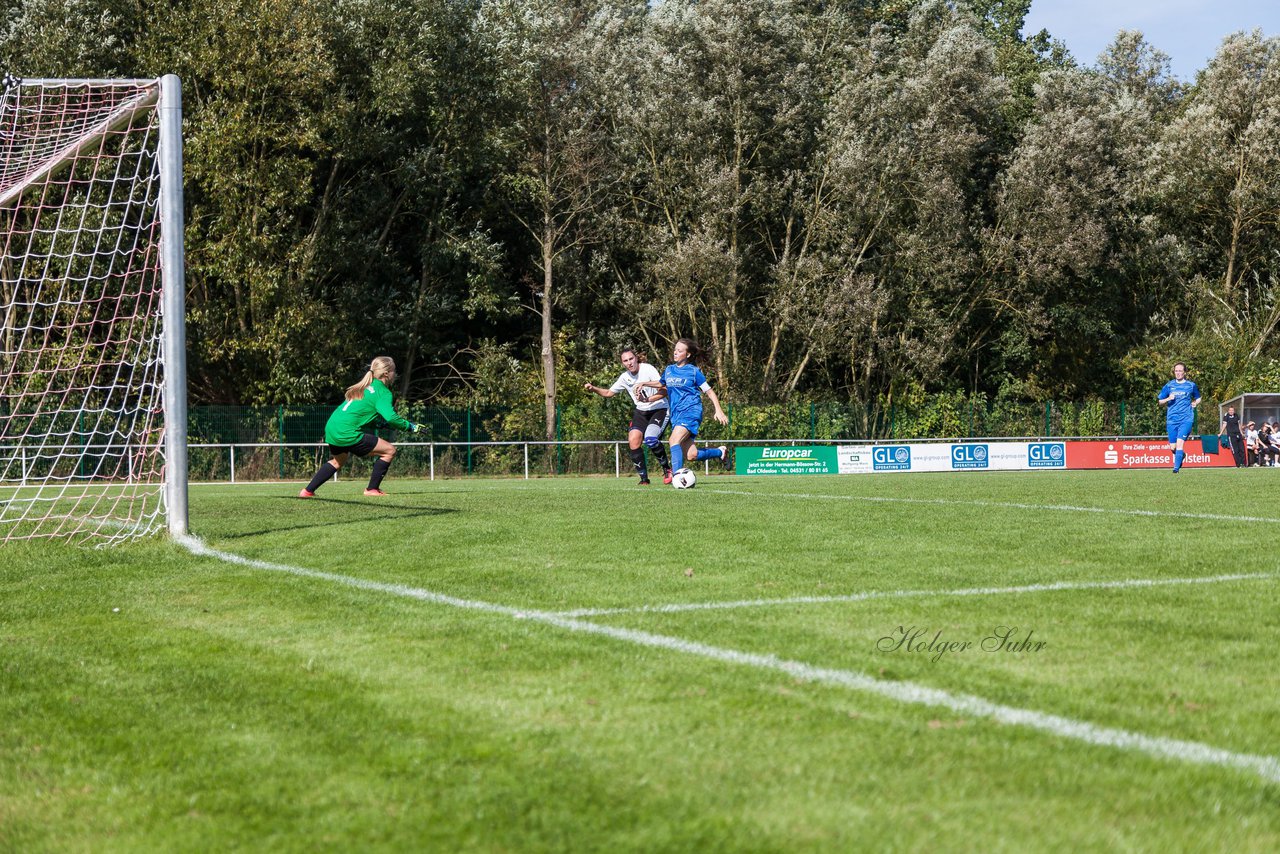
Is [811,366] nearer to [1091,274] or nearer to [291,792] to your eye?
[1091,274]

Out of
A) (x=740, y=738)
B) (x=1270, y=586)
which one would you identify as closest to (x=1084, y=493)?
(x=1270, y=586)

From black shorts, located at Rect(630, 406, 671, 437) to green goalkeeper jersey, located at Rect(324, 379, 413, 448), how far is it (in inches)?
171

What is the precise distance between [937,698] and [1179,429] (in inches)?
881

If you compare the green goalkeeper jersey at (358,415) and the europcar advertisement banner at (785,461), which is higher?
the green goalkeeper jersey at (358,415)

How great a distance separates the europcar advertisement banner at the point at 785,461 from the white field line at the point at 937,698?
2766cm

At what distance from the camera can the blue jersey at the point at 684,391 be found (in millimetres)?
17688

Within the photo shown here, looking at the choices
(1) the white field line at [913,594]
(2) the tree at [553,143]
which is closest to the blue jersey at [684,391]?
(1) the white field line at [913,594]

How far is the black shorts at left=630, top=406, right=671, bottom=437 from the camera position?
18448mm

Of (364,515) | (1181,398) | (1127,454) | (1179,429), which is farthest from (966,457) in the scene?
(364,515)

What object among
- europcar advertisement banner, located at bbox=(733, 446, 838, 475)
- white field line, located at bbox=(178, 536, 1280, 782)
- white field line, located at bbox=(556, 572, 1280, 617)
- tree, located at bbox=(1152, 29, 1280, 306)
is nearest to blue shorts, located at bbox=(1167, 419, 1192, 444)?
europcar advertisement banner, located at bbox=(733, 446, 838, 475)

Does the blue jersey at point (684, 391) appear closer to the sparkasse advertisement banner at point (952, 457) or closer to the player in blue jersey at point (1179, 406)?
the player in blue jersey at point (1179, 406)

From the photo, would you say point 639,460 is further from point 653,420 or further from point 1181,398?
point 1181,398

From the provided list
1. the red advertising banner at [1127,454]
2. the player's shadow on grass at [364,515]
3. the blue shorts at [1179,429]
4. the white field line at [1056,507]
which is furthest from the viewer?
the red advertising banner at [1127,454]

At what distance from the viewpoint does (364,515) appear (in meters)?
12.0
